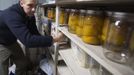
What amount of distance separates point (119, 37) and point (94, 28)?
213 millimetres

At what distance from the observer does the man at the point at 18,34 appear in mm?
1459

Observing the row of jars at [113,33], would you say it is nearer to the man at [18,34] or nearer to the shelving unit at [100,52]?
the shelving unit at [100,52]

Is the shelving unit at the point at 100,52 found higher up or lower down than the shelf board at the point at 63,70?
higher up

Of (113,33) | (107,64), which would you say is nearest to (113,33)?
(113,33)

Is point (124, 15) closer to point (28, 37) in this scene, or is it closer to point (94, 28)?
point (94, 28)

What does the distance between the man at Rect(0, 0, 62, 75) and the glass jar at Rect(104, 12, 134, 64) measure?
0.80 m

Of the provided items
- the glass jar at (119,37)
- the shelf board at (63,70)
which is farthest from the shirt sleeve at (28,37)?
the glass jar at (119,37)

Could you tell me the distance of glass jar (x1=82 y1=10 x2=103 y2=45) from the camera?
867mm

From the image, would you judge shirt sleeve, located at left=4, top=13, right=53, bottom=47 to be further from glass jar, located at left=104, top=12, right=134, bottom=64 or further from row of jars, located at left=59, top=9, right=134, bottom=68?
glass jar, located at left=104, top=12, right=134, bottom=64

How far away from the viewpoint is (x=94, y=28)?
0.88m

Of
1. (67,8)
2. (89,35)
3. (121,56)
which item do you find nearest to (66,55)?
(67,8)

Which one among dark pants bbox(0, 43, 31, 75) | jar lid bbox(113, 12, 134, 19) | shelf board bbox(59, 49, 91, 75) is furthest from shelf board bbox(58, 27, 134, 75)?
dark pants bbox(0, 43, 31, 75)

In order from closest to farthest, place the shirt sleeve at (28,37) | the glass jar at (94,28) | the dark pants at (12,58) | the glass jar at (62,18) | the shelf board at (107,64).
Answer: the shelf board at (107,64) < the glass jar at (94,28) < the shirt sleeve at (28,37) < the glass jar at (62,18) < the dark pants at (12,58)

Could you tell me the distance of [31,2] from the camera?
1.60 meters
